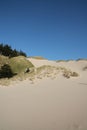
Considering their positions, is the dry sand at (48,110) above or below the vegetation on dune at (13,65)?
below

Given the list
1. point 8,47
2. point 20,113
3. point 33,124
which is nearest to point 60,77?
point 20,113

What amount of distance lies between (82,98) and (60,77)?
10.5ft

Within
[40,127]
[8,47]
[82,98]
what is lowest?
[40,127]

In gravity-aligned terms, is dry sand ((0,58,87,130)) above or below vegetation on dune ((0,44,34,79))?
below

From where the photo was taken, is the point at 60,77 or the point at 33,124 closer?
the point at 33,124

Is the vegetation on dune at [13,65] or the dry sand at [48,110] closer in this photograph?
the dry sand at [48,110]

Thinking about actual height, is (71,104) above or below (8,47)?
below

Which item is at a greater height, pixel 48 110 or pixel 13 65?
pixel 13 65

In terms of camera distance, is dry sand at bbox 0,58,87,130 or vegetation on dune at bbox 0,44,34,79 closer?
dry sand at bbox 0,58,87,130

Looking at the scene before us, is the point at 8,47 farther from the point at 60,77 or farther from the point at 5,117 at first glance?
the point at 5,117

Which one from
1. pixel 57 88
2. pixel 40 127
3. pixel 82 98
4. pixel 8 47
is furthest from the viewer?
pixel 8 47

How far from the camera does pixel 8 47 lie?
24.8 meters

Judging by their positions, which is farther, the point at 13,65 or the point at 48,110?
the point at 13,65

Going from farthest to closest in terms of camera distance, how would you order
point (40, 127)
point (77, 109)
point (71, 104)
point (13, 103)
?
point (13, 103)
point (71, 104)
point (77, 109)
point (40, 127)
